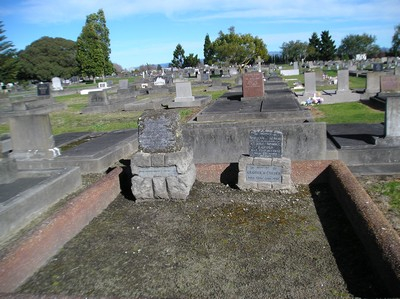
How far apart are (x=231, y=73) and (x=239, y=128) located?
41847 millimetres

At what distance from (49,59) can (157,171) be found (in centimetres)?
7174

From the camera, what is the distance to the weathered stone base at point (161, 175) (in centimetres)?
596

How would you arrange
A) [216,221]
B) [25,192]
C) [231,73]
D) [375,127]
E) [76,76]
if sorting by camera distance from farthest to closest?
[76,76] → [231,73] → [375,127] → [25,192] → [216,221]

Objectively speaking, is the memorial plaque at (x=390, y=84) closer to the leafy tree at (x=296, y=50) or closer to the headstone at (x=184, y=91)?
the headstone at (x=184, y=91)

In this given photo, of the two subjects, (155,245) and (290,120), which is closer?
(155,245)

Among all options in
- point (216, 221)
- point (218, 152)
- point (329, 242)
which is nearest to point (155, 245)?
point (216, 221)

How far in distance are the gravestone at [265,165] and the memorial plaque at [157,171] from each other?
1.23 m

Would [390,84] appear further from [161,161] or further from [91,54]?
[91,54]

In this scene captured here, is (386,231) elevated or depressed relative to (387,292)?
elevated

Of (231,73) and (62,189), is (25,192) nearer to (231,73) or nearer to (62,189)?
(62,189)

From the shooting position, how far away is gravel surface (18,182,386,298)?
11.6 ft

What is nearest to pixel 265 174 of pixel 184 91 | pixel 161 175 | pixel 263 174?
pixel 263 174

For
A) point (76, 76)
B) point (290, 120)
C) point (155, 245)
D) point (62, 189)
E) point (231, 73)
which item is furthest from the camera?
point (76, 76)

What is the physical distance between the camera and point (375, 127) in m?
9.09
